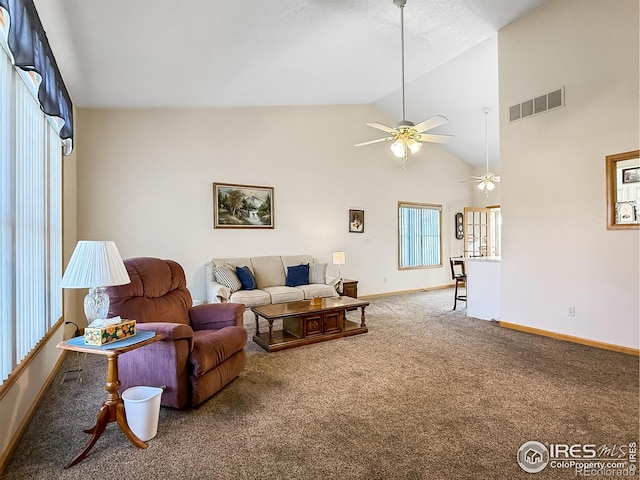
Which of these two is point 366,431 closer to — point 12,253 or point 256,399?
point 256,399

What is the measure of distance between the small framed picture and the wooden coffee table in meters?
2.88

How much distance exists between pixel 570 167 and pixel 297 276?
12.9ft

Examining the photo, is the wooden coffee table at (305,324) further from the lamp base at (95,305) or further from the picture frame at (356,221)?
the picture frame at (356,221)

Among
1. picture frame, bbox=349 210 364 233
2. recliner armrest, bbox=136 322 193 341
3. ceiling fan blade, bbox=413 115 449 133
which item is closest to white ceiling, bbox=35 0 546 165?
ceiling fan blade, bbox=413 115 449 133

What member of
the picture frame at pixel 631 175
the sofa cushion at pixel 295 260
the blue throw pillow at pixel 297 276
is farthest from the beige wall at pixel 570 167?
the sofa cushion at pixel 295 260

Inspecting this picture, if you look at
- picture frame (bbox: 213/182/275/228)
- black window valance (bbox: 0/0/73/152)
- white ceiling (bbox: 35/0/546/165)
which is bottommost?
picture frame (bbox: 213/182/275/228)

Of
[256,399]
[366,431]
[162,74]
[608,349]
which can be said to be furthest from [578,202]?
[162,74]

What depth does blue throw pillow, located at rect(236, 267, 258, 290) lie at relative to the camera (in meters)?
5.21

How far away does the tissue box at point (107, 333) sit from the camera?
198 centimetres

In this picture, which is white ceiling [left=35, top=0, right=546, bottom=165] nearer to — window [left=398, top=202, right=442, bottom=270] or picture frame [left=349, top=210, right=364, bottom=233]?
picture frame [left=349, top=210, right=364, bottom=233]

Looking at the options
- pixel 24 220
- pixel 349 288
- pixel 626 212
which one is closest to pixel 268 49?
pixel 24 220

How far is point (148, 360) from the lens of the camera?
2.41 meters

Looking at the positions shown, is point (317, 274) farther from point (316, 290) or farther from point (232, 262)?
point (232, 262)

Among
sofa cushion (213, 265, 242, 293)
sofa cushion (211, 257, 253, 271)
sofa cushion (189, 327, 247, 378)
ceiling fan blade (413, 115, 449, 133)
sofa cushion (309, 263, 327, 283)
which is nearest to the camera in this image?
sofa cushion (189, 327, 247, 378)
